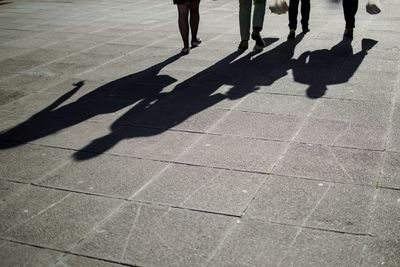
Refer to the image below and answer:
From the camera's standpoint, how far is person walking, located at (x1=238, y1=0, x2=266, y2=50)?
30.1 ft

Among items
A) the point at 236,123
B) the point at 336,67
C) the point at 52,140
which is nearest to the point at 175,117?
the point at 236,123

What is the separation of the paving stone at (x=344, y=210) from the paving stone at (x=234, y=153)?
740 millimetres

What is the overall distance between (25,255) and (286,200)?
2064 mm

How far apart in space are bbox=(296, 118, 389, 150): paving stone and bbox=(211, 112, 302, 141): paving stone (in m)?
0.15

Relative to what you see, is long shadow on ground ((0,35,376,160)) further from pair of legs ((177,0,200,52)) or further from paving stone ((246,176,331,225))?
paving stone ((246,176,331,225))

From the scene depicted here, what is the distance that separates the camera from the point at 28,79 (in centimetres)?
817

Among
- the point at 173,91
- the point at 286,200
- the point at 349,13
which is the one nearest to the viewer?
the point at 286,200

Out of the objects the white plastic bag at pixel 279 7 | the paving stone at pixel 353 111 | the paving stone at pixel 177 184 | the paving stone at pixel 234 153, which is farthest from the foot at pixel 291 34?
the paving stone at pixel 177 184

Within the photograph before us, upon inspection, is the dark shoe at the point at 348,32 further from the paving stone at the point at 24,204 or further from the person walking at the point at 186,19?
the paving stone at the point at 24,204

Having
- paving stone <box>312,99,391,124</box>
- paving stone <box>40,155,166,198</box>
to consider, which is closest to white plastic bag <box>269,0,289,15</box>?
paving stone <box>312,99,391,124</box>

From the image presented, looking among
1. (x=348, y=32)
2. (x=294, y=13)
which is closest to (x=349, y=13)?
(x=348, y=32)

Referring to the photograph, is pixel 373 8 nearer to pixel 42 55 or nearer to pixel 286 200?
pixel 42 55

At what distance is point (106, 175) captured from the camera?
4867 millimetres

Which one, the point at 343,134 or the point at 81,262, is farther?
the point at 343,134
